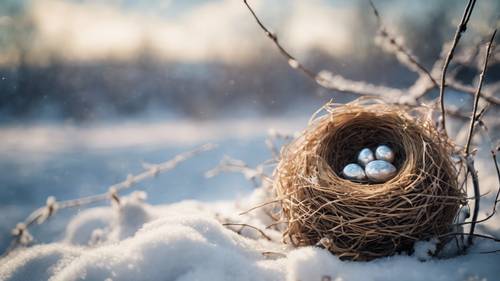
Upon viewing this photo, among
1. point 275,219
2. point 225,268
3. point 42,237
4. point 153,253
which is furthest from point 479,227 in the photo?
point 42,237

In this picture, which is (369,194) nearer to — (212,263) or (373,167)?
(373,167)

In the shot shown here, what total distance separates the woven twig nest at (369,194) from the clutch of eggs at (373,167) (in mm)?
61

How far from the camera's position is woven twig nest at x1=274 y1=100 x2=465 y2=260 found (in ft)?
3.35

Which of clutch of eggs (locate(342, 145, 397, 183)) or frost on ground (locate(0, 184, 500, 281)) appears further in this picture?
clutch of eggs (locate(342, 145, 397, 183))

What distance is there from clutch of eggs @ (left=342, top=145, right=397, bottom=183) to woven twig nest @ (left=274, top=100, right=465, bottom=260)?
6 centimetres

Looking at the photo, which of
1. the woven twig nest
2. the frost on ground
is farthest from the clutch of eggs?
the frost on ground

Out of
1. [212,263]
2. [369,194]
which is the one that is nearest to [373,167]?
[369,194]

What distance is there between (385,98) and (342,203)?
1.49ft

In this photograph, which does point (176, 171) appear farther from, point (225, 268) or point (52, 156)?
point (225, 268)

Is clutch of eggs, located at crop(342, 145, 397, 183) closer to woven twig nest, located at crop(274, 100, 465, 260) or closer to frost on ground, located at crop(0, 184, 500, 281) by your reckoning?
woven twig nest, located at crop(274, 100, 465, 260)

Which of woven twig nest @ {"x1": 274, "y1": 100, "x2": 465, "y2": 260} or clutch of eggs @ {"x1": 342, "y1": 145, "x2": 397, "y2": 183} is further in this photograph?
clutch of eggs @ {"x1": 342, "y1": 145, "x2": 397, "y2": 183}

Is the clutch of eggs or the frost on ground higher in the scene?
the clutch of eggs

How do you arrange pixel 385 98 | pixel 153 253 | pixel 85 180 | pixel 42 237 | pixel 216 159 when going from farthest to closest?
1. pixel 216 159
2. pixel 85 180
3. pixel 42 237
4. pixel 385 98
5. pixel 153 253

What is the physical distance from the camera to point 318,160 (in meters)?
1.20
